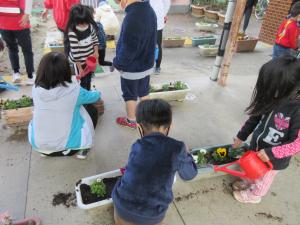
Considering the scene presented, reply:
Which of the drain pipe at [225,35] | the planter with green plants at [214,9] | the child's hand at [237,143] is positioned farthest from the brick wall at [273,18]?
the child's hand at [237,143]

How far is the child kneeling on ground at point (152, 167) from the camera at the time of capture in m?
1.48

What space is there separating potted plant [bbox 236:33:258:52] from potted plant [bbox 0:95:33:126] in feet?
15.6

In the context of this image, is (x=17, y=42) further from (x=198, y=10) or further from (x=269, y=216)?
(x=198, y=10)

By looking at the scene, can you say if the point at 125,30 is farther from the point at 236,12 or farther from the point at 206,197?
the point at 236,12

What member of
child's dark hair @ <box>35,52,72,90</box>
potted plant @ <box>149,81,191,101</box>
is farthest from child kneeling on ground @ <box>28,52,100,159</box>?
potted plant @ <box>149,81,191,101</box>

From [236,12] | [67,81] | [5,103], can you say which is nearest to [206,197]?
[67,81]

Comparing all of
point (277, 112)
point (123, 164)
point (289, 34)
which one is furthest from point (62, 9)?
point (289, 34)

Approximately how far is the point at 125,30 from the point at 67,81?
72cm

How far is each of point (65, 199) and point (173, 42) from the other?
4877 mm

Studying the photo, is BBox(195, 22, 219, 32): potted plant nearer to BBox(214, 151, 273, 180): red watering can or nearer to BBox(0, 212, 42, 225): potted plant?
BBox(214, 151, 273, 180): red watering can

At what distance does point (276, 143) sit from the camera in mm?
1983

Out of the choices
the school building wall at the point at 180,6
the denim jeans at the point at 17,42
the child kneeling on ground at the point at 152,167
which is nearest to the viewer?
the child kneeling on ground at the point at 152,167

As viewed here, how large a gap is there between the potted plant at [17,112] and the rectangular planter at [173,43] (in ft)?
12.8

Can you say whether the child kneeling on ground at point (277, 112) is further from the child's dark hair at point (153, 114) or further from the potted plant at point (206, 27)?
the potted plant at point (206, 27)
